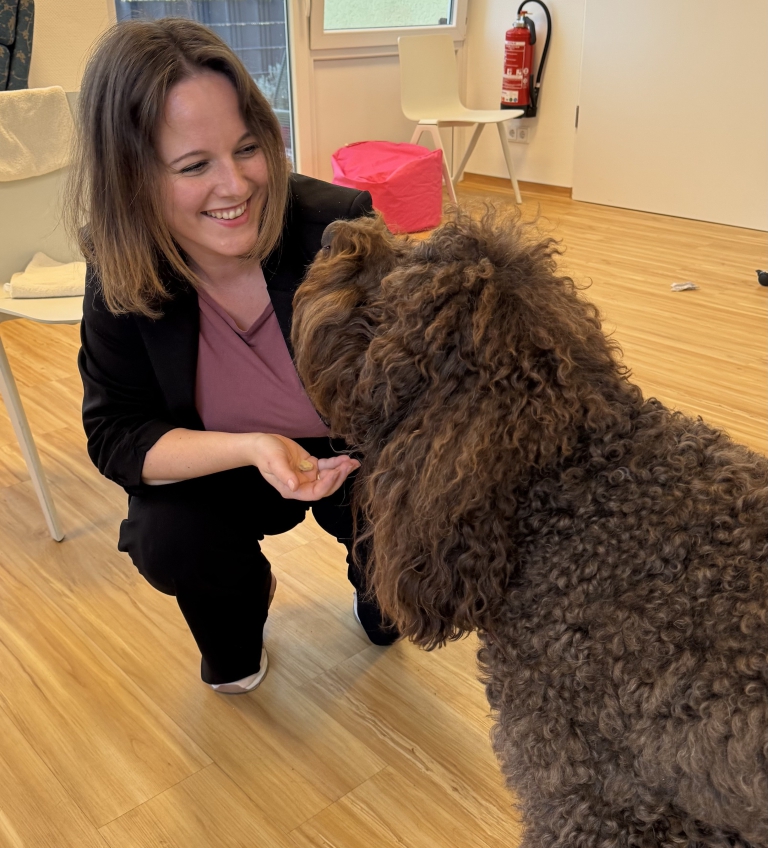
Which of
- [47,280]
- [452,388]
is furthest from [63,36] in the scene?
[452,388]

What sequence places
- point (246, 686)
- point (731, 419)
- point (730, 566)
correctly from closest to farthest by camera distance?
point (730, 566) < point (246, 686) < point (731, 419)

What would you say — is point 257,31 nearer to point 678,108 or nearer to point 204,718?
point 678,108

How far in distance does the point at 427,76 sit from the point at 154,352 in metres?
4.41

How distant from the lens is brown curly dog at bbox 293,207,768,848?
780 millimetres

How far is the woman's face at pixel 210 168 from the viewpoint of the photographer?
127cm

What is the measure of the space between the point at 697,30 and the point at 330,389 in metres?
4.53

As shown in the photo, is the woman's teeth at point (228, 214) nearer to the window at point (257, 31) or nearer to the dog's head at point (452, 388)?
the dog's head at point (452, 388)

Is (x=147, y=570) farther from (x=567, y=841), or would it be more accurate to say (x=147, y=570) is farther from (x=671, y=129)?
(x=671, y=129)

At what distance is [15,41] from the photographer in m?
3.18

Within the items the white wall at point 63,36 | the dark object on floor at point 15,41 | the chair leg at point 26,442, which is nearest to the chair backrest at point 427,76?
the white wall at point 63,36

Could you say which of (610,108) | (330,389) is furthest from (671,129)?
(330,389)

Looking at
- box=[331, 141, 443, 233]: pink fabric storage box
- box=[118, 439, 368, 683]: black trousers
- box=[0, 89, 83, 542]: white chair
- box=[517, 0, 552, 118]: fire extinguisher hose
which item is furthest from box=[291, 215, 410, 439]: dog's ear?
box=[517, 0, 552, 118]: fire extinguisher hose

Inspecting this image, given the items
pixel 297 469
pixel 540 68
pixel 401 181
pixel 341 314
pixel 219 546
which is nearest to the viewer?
pixel 341 314

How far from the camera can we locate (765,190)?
450cm
